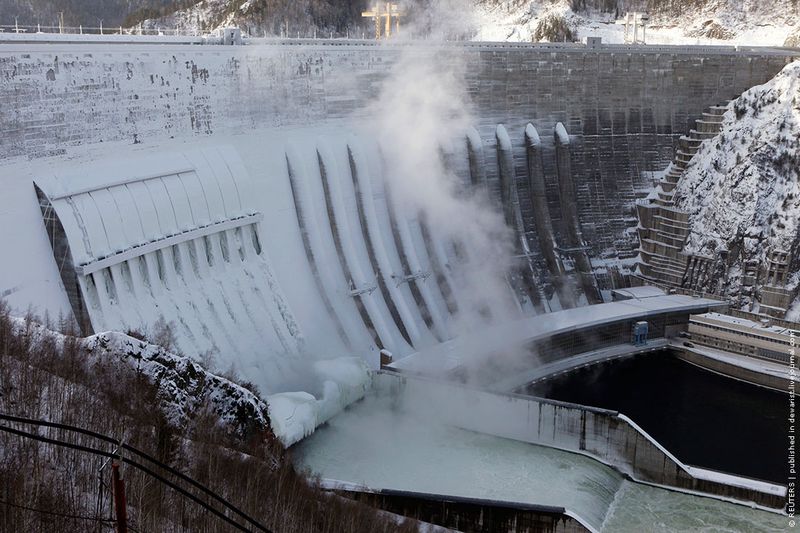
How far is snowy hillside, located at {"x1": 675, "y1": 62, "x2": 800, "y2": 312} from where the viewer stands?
93.5 ft

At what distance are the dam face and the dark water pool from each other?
3.58m

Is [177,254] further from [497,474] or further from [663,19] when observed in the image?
[663,19]

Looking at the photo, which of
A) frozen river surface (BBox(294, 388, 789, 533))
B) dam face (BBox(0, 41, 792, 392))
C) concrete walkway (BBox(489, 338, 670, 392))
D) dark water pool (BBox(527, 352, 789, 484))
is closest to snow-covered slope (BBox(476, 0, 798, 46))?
dam face (BBox(0, 41, 792, 392))

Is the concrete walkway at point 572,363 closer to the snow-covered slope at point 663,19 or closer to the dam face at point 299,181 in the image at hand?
the dam face at point 299,181

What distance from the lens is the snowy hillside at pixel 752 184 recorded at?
28.5 meters

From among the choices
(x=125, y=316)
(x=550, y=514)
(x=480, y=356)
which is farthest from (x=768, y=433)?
(x=125, y=316)

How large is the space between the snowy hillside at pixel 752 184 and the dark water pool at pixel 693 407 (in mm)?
4354

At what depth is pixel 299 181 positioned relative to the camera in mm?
24953

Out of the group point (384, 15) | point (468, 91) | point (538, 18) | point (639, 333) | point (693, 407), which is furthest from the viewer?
point (538, 18)

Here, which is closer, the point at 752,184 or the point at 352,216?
the point at 352,216

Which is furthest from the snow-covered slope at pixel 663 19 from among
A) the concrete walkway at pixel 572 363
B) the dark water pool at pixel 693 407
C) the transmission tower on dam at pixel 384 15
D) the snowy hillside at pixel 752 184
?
the dark water pool at pixel 693 407

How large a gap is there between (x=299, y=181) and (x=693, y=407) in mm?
11888

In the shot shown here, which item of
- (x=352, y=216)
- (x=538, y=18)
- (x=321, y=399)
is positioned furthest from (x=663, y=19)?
(x=321, y=399)

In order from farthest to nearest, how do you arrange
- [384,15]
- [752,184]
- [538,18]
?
[538,18] < [384,15] < [752,184]
